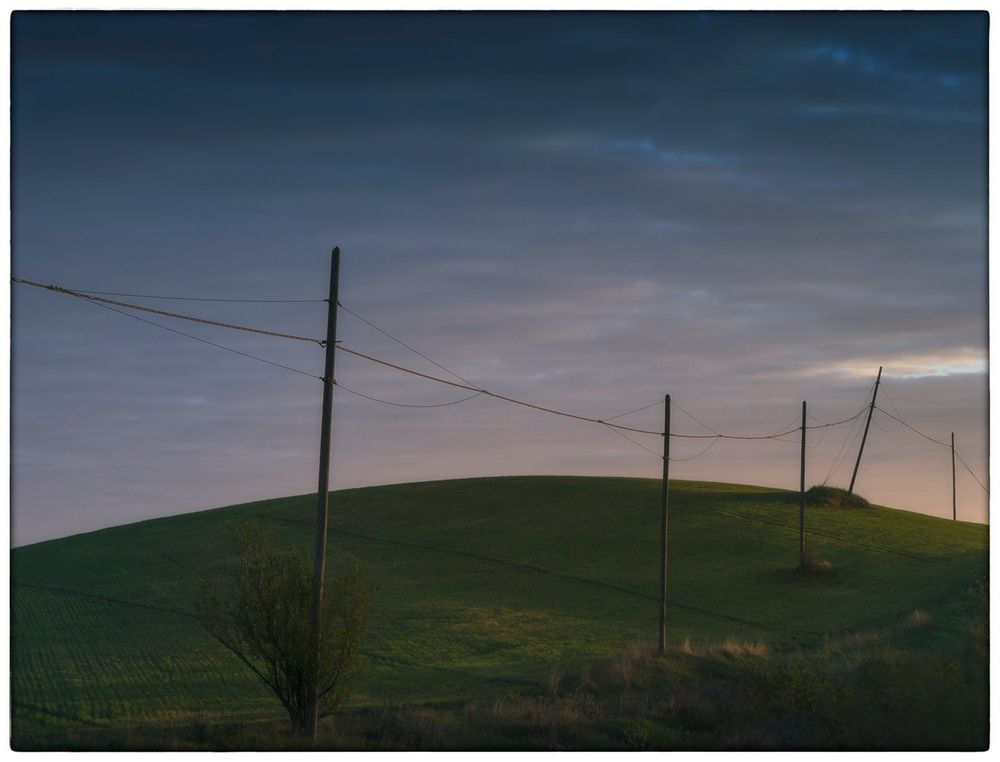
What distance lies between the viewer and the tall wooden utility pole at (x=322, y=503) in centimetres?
2109

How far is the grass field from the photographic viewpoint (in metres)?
30.7

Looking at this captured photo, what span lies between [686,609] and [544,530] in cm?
2120

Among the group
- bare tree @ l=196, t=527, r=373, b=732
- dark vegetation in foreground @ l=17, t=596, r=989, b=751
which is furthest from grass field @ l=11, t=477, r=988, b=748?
bare tree @ l=196, t=527, r=373, b=732

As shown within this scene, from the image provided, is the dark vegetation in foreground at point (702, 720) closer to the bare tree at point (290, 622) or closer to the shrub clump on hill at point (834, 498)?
the bare tree at point (290, 622)

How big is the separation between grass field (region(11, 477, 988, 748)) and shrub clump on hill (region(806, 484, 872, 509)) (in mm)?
1647

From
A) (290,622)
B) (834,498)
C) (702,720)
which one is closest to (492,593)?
(702,720)

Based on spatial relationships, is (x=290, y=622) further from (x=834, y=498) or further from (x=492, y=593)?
(x=834, y=498)

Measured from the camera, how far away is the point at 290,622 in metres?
21.5

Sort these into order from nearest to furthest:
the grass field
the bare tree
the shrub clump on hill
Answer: the bare tree < the grass field < the shrub clump on hill

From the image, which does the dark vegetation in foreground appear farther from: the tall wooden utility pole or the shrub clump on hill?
the shrub clump on hill

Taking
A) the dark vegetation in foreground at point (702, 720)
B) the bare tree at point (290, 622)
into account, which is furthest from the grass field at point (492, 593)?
the bare tree at point (290, 622)

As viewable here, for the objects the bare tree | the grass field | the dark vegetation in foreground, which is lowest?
the grass field

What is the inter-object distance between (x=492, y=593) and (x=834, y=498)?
34.4m

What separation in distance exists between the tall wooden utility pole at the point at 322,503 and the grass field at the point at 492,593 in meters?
2.93
